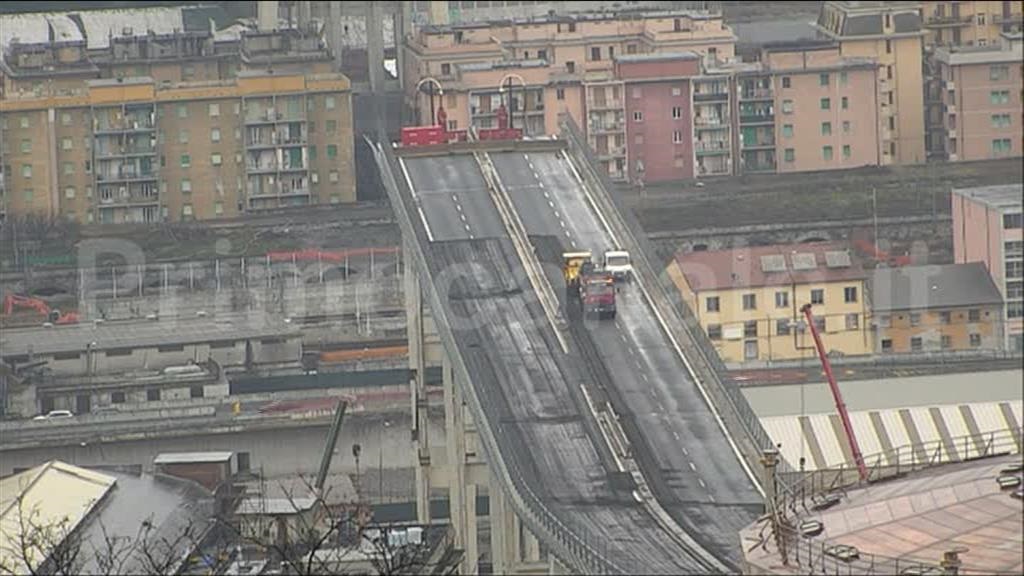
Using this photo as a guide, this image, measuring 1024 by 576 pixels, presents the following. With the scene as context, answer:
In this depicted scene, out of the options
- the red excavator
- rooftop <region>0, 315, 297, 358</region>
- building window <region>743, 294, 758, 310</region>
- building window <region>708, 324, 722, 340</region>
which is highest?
the red excavator

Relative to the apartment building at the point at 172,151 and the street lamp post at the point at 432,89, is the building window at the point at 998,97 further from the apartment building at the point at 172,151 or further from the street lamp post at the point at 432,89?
the apartment building at the point at 172,151

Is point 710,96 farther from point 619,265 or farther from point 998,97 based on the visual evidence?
point 619,265

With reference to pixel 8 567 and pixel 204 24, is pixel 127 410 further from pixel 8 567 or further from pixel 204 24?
pixel 204 24

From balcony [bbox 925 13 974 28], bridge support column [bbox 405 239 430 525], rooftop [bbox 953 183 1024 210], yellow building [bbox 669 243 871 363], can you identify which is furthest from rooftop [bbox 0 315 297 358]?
balcony [bbox 925 13 974 28]

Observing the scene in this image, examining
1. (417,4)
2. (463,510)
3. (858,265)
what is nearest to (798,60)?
(417,4)

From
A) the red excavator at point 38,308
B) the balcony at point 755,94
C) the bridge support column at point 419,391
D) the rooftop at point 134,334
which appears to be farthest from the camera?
the balcony at point 755,94

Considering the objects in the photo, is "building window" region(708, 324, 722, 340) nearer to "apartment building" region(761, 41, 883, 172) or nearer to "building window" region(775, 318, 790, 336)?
"building window" region(775, 318, 790, 336)

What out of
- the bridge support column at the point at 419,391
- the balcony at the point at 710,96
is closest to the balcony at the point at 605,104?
the balcony at the point at 710,96
